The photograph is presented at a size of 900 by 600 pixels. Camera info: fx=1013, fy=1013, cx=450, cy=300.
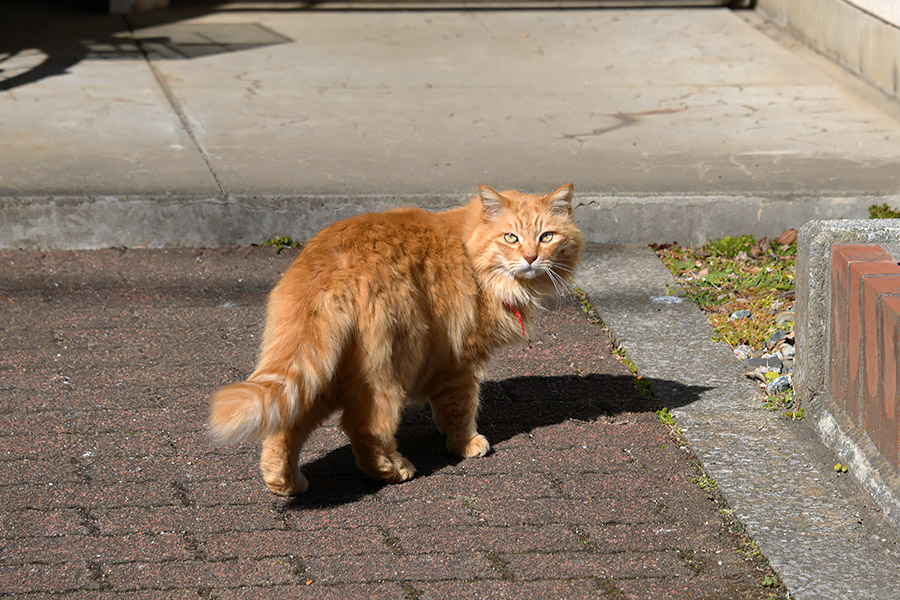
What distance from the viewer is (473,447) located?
12.7 feet

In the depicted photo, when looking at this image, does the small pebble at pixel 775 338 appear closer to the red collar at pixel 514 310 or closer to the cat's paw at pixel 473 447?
the red collar at pixel 514 310

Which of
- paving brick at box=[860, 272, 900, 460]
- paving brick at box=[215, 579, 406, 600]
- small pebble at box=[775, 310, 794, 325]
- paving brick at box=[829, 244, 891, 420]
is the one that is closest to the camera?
paving brick at box=[215, 579, 406, 600]

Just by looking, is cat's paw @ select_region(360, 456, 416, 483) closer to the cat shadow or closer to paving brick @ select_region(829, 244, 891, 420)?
the cat shadow

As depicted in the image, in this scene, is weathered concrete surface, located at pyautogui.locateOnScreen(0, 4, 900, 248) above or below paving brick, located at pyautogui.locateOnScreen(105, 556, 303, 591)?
above

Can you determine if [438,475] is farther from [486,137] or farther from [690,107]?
[690,107]

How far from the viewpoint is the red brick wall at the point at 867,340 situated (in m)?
3.33

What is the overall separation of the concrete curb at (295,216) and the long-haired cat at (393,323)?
1734 mm

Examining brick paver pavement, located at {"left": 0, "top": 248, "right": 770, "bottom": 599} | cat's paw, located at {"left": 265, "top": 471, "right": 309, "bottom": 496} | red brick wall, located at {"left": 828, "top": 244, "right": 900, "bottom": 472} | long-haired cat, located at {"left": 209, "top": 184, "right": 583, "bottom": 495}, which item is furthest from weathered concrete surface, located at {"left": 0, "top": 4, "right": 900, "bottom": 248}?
cat's paw, located at {"left": 265, "top": 471, "right": 309, "bottom": 496}

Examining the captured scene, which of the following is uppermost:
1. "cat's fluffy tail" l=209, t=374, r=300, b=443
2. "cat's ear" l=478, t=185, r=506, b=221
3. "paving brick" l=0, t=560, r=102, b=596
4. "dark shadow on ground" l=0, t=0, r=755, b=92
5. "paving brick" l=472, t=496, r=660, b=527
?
"dark shadow on ground" l=0, t=0, r=755, b=92

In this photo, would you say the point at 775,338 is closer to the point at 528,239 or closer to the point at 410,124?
the point at 528,239

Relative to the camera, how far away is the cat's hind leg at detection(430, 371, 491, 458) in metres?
3.86

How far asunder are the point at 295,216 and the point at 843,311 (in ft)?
10.2

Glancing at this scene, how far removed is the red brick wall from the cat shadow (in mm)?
713

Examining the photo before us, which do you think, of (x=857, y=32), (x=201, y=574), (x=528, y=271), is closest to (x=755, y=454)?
(x=528, y=271)
